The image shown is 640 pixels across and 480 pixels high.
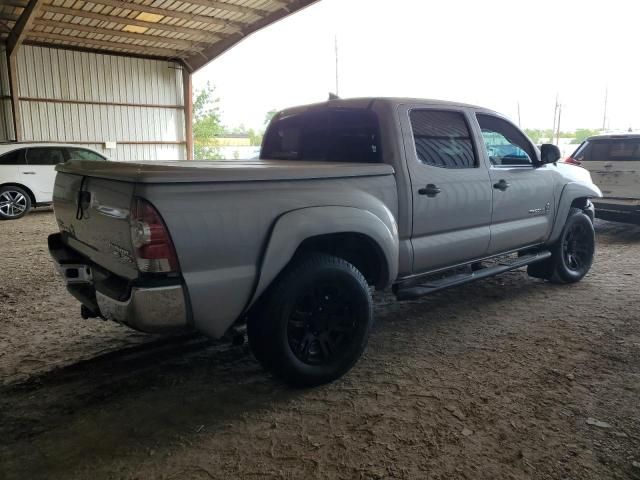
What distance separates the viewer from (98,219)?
2.75 m

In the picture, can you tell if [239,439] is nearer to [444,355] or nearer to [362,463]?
[362,463]

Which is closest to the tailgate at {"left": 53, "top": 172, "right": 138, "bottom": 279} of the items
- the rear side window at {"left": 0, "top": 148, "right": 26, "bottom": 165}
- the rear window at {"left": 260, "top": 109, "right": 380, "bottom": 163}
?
the rear window at {"left": 260, "top": 109, "right": 380, "bottom": 163}

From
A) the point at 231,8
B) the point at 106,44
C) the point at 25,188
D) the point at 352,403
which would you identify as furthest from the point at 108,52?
the point at 352,403

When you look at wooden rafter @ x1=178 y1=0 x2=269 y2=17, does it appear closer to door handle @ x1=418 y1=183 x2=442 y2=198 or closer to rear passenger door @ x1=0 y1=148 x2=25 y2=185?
rear passenger door @ x1=0 y1=148 x2=25 y2=185

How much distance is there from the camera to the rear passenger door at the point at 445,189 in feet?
11.7

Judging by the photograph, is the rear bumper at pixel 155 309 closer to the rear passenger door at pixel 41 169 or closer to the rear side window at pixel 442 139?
the rear side window at pixel 442 139

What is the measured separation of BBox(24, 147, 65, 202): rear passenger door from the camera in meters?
10.5

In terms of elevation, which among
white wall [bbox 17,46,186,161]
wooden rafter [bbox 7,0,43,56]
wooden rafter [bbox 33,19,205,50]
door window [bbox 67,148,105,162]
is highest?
wooden rafter [bbox 33,19,205,50]

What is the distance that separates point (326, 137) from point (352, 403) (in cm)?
211

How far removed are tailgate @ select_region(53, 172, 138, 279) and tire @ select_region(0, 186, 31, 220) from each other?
27.3 feet

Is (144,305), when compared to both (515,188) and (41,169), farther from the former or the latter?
(41,169)

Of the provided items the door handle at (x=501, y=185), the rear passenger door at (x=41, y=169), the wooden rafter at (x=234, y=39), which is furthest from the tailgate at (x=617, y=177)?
the rear passenger door at (x=41, y=169)

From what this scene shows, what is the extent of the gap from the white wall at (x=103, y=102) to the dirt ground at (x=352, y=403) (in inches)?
506

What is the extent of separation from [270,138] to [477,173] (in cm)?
193
